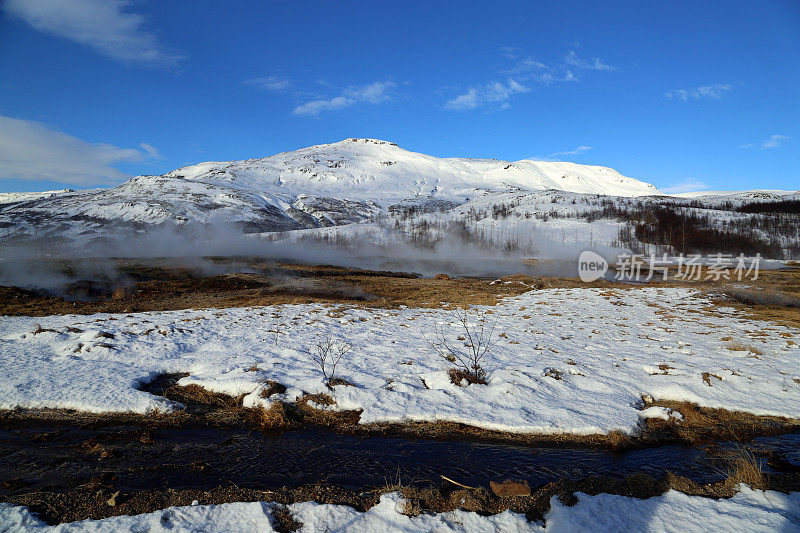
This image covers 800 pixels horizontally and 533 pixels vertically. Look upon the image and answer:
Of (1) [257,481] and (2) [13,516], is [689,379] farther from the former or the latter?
(2) [13,516]

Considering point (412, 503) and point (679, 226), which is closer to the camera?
point (412, 503)

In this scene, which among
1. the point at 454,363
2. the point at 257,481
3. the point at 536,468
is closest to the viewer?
the point at 257,481

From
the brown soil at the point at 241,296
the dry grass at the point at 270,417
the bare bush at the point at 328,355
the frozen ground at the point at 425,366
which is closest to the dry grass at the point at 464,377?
the frozen ground at the point at 425,366

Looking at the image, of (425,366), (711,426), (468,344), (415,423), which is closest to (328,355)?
(425,366)

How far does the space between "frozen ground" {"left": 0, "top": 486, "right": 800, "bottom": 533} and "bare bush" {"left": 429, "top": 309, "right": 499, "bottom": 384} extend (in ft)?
12.0

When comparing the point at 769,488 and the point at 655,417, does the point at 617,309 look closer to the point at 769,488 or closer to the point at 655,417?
the point at 655,417

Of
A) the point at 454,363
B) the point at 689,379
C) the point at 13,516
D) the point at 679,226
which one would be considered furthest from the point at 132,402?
the point at 679,226

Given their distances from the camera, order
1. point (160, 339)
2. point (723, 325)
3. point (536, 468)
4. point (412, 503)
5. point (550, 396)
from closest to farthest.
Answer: point (412, 503)
point (536, 468)
point (550, 396)
point (160, 339)
point (723, 325)

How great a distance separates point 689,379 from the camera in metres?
7.78

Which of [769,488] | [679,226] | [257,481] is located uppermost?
[679,226]

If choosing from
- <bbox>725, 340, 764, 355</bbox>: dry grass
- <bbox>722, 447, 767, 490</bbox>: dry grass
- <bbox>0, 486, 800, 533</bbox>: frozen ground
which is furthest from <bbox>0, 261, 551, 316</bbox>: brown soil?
<bbox>0, 486, 800, 533</bbox>: frozen ground

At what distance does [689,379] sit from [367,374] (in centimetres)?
651

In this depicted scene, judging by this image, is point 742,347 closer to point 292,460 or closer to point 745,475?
point 745,475

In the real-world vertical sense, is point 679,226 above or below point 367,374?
above
